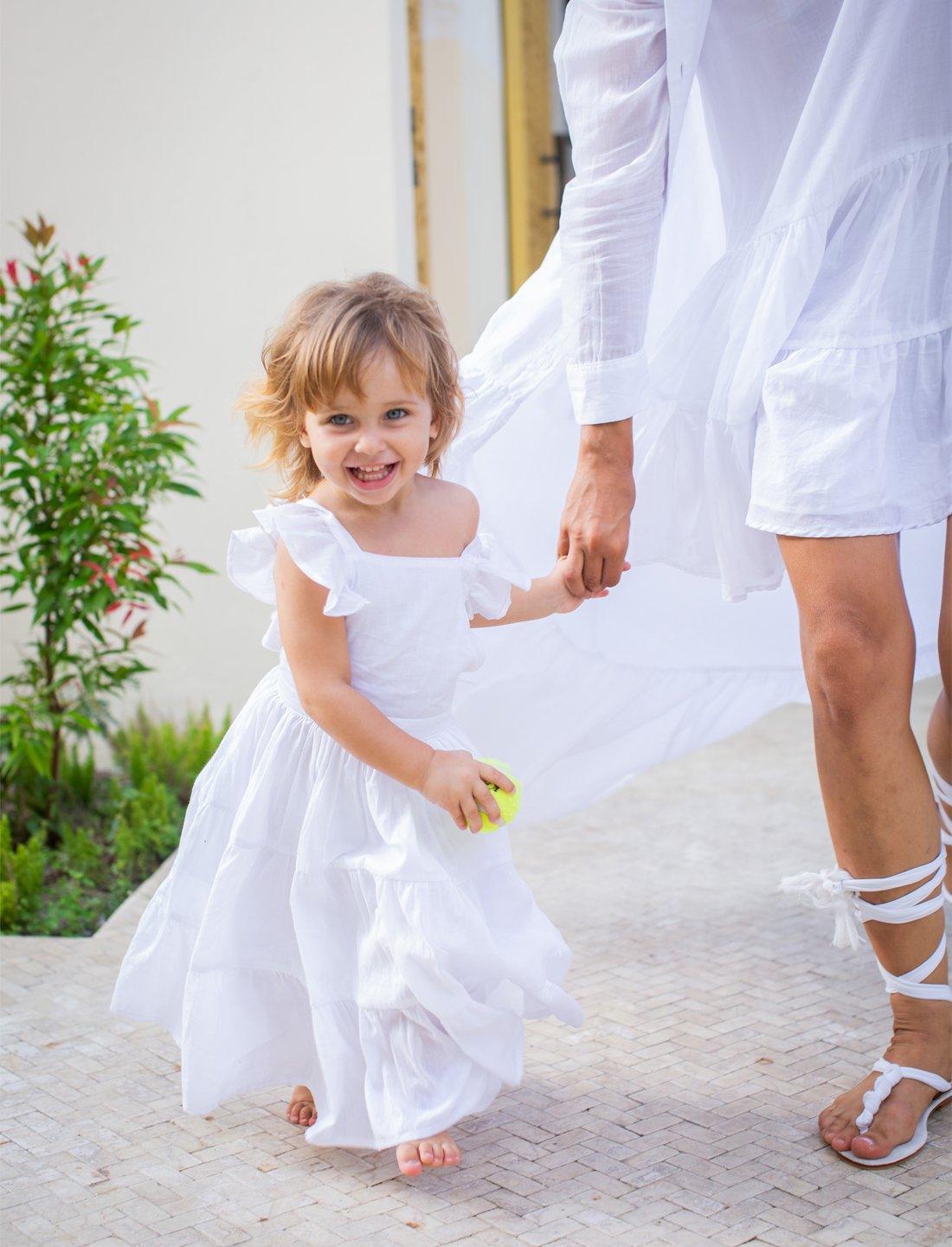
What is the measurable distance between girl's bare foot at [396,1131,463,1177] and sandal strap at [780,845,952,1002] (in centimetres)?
48

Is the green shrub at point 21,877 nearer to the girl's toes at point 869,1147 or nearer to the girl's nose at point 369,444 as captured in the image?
the girl's nose at point 369,444

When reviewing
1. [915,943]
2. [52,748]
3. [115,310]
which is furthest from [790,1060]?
[115,310]

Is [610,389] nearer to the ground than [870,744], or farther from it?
farther from it

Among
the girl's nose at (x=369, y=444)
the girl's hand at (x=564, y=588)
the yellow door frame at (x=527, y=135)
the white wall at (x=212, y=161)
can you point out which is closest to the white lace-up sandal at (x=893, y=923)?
the girl's hand at (x=564, y=588)

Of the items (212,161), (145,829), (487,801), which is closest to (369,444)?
(487,801)

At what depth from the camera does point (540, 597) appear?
1848 millimetres

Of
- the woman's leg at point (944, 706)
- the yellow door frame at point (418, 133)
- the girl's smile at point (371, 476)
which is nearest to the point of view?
the girl's smile at point (371, 476)

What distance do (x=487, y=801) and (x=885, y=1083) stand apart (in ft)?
1.85

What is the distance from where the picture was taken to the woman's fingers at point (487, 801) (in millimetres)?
1601

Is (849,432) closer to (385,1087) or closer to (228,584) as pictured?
(385,1087)

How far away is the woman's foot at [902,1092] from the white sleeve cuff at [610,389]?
0.76 meters

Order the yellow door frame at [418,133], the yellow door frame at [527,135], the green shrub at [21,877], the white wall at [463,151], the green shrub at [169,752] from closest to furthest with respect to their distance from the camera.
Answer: the green shrub at [21,877]
the green shrub at [169,752]
the yellow door frame at [418,133]
the white wall at [463,151]
the yellow door frame at [527,135]

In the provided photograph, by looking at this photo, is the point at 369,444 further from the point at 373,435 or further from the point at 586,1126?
the point at 586,1126

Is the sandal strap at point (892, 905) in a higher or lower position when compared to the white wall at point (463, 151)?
lower
